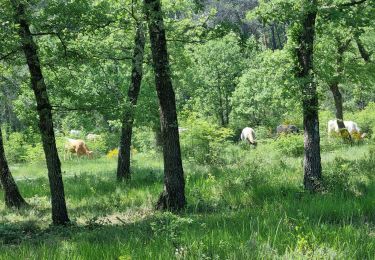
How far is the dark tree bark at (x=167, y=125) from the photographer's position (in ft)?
30.2

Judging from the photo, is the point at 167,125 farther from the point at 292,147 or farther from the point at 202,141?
the point at 292,147

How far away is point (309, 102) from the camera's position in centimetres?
1081

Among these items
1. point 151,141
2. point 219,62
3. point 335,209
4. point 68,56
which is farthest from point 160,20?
point 219,62

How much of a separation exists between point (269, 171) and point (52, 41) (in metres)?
6.95

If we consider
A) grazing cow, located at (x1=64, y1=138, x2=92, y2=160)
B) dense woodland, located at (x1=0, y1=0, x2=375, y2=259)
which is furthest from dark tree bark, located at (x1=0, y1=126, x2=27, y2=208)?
grazing cow, located at (x1=64, y1=138, x2=92, y2=160)

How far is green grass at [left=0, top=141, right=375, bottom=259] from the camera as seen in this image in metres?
4.44

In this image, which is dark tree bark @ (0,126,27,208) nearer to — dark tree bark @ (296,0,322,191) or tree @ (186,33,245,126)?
dark tree bark @ (296,0,322,191)

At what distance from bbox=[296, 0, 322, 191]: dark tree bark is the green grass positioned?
14.8 inches

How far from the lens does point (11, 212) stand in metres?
11.0

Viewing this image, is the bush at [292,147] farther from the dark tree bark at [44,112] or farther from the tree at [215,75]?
the tree at [215,75]

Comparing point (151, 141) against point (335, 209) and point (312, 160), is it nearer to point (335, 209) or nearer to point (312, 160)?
point (312, 160)

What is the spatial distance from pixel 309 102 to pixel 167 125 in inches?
149

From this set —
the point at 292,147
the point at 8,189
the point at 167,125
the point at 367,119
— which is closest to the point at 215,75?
the point at 367,119

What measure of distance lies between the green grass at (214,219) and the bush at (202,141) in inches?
101
